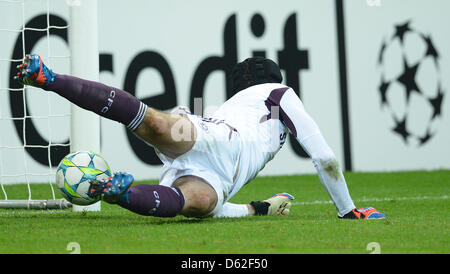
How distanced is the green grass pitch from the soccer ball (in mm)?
154

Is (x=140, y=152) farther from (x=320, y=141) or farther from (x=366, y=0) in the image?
(x=320, y=141)

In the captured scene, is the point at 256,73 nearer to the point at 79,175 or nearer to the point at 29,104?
the point at 79,175

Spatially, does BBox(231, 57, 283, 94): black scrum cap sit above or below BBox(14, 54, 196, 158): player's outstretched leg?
above

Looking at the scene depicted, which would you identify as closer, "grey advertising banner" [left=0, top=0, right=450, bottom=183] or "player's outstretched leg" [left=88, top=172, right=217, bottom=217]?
"player's outstretched leg" [left=88, top=172, right=217, bottom=217]

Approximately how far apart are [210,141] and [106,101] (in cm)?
58

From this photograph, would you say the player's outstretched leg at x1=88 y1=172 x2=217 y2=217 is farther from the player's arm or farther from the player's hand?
the player's hand

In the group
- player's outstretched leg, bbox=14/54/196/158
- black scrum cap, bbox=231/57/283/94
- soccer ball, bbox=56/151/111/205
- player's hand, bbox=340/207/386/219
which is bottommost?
player's hand, bbox=340/207/386/219

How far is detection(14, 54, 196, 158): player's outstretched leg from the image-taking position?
3.14m

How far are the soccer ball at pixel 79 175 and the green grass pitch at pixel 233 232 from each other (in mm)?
154

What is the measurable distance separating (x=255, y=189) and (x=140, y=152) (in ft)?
4.51

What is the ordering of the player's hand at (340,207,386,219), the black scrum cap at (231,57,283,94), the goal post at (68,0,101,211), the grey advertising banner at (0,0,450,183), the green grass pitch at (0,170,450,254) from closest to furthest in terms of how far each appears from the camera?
the green grass pitch at (0,170,450,254)
the player's hand at (340,207,386,219)
the black scrum cap at (231,57,283,94)
the goal post at (68,0,101,211)
the grey advertising banner at (0,0,450,183)

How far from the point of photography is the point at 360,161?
8180 millimetres

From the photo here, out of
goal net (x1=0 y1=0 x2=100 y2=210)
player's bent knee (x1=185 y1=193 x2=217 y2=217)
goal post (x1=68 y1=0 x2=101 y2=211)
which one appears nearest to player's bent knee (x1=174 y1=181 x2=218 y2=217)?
player's bent knee (x1=185 y1=193 x2=217 y2=217)
